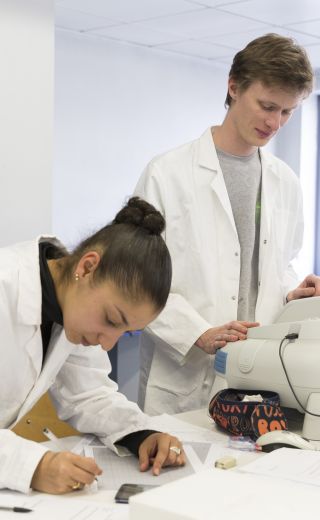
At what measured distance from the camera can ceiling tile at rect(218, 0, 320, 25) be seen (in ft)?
15.6

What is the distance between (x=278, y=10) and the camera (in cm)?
492

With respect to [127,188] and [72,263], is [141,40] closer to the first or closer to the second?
[127,188]

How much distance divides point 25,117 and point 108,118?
250cm

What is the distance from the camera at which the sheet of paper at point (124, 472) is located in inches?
58.6

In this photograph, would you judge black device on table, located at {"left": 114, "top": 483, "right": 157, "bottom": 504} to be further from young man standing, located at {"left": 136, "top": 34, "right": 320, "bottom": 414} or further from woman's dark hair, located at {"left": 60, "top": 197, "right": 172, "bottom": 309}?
young man standing, located at {"left": 136, "top": 34, "right": 320, "bottom": 414}

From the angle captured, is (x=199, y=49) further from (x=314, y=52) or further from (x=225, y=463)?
(x=225, y=463)

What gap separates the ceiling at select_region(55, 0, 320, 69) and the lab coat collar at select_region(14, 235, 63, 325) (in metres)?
3.46

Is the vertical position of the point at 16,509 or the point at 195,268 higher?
the point at 195,268

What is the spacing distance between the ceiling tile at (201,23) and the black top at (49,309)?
360 centimetres

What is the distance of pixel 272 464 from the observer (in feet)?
4.64

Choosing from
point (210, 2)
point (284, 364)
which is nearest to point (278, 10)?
point (210, 2)

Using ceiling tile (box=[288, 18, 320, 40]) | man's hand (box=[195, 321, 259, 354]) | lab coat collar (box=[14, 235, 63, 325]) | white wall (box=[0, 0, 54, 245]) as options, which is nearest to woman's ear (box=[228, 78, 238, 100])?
man's hand (box=[195, 321, 259, 354])

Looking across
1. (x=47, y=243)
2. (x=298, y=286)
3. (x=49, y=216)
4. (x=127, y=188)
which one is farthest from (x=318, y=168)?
(x=47, y=243)

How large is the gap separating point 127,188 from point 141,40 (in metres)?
1.06
